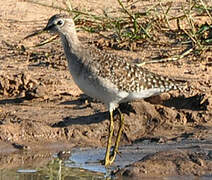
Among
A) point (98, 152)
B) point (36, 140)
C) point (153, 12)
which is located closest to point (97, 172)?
point (98, 152)

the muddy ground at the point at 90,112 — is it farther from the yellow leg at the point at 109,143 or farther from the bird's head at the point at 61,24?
the bird's head at the point at 61,24

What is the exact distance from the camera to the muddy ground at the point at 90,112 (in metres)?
7.73

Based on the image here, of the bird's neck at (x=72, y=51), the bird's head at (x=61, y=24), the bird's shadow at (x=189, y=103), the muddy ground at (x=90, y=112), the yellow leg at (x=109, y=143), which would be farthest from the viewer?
the bird's shadow at (x=189, y=103)

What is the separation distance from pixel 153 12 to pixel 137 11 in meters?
0.32

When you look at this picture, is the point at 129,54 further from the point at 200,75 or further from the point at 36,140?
the point at 36,140

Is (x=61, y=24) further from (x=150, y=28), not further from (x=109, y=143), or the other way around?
(x=150, y=28)

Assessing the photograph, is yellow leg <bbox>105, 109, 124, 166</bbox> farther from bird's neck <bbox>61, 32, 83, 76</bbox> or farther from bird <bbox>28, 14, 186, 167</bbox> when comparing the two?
bird's neck <bbox>61, 32, 83, 76</bbox>

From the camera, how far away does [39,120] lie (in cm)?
932

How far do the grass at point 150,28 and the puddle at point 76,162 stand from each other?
2.85 m

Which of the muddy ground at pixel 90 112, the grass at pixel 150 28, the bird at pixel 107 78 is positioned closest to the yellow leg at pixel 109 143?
the bird at pixel 107 78

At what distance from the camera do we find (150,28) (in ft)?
38.5

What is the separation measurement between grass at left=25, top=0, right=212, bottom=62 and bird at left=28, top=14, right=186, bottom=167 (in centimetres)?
244

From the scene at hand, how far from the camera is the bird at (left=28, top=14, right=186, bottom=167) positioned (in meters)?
8.30

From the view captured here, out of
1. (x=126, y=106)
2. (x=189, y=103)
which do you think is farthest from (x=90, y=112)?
(x=189, y=103)
